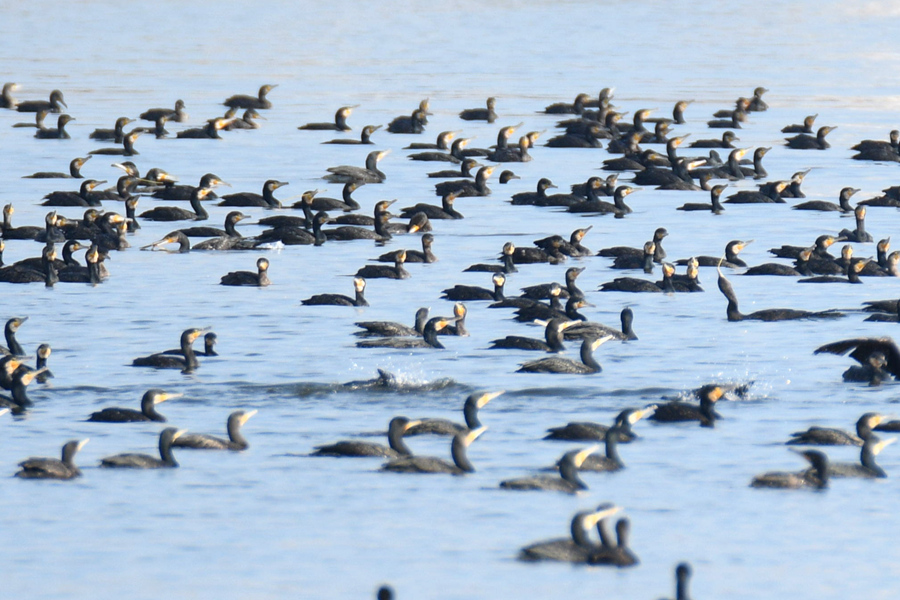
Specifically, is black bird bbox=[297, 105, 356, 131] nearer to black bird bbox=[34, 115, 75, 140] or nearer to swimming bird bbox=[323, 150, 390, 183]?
black bird bbox=[34, 115, 75, 140]

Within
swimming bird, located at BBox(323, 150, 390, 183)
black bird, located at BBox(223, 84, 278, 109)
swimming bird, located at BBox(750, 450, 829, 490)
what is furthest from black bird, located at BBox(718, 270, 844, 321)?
black bird, located at BBox(223, 84, 278, 109)

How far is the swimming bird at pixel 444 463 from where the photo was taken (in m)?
15.9

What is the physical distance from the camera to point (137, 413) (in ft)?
60.1

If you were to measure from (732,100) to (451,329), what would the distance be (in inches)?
1630

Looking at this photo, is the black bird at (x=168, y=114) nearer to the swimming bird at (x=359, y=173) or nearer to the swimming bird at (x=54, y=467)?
the swimming bird at (x=359, y=173)

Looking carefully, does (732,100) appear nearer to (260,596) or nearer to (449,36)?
(449,36)

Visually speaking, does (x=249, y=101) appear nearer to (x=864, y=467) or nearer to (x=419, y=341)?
(x=419, y=341)

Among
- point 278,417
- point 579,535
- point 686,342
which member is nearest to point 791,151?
point 686,342

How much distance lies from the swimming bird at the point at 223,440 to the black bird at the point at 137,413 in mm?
1273

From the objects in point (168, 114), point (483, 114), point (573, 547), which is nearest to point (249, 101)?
point (168, 114)

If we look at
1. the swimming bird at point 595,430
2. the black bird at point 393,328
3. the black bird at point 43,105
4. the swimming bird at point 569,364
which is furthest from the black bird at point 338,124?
the swimming bird at point 595,430

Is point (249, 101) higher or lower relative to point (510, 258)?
higher

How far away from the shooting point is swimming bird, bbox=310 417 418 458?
1658cm

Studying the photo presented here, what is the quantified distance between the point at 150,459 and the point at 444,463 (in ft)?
8.59
